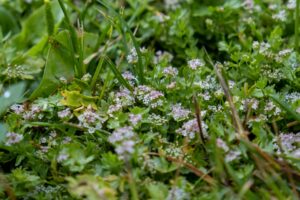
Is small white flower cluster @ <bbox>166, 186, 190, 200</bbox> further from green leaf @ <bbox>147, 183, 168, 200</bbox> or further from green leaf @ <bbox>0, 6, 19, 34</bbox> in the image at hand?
green leaf @ <bbox>0, 6, 19, 34</bbox>

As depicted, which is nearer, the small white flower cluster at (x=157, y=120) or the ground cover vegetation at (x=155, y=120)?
the ground cover vegetation at (x=155, y=120)

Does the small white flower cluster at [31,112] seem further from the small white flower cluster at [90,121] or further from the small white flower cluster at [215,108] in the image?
the small white flower cluster at [215,108]

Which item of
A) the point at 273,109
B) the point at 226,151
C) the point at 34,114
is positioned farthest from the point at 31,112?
the point at 273,109

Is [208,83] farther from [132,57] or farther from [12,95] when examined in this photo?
[12,95]

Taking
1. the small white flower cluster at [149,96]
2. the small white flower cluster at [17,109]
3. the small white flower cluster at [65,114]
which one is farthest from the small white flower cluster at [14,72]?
the small white flower cluster at [149,96]

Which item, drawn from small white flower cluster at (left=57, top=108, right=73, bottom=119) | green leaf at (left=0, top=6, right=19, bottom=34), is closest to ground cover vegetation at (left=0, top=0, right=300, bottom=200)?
small white flower cluster at (left=57, top=108, right=73, bottom=119)

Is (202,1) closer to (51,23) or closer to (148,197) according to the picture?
(51,23)
